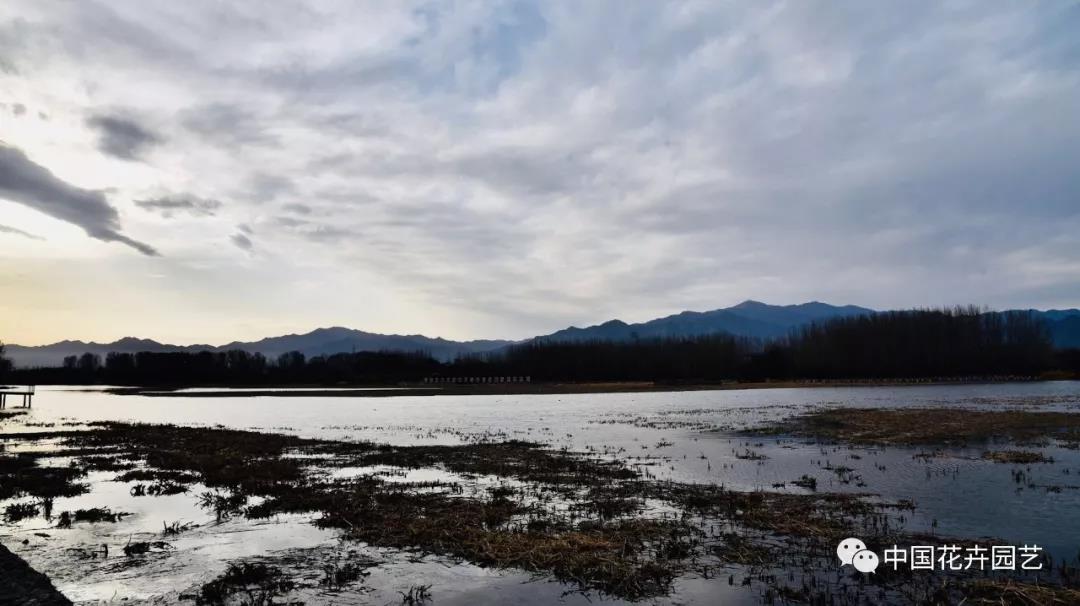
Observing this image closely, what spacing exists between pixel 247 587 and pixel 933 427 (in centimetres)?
4596

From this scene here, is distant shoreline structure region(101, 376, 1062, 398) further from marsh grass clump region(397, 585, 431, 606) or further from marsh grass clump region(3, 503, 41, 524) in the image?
marsh grass clump region(397, 585, 431, 606)

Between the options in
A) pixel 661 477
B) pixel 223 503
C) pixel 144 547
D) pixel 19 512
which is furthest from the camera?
pixel 661 477

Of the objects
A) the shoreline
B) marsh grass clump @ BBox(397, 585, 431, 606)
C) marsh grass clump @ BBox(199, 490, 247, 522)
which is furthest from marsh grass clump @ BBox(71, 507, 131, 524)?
the shoreline

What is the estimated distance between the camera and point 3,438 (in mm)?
43125

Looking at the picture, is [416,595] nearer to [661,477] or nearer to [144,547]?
[144,547]

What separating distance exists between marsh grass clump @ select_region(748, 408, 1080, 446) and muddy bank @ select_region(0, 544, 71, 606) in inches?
1496

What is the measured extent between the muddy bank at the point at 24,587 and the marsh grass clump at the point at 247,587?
7.18 feet

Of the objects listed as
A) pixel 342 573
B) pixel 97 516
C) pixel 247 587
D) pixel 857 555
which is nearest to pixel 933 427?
pixel 857 555

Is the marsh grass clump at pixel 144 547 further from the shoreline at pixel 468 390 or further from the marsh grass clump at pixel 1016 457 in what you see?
the shoreline at pixel 468 390

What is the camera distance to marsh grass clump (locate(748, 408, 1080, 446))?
3741 cm

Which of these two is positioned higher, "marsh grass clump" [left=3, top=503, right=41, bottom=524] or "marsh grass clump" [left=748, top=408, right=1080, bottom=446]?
"marsh grass clump" [left=3, top=503, right=41, bottom=524]

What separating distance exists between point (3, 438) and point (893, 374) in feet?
706

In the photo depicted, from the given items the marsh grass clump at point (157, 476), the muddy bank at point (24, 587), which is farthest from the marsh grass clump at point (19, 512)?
the muddy bank at point (24, 587)

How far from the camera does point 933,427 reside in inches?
1738
